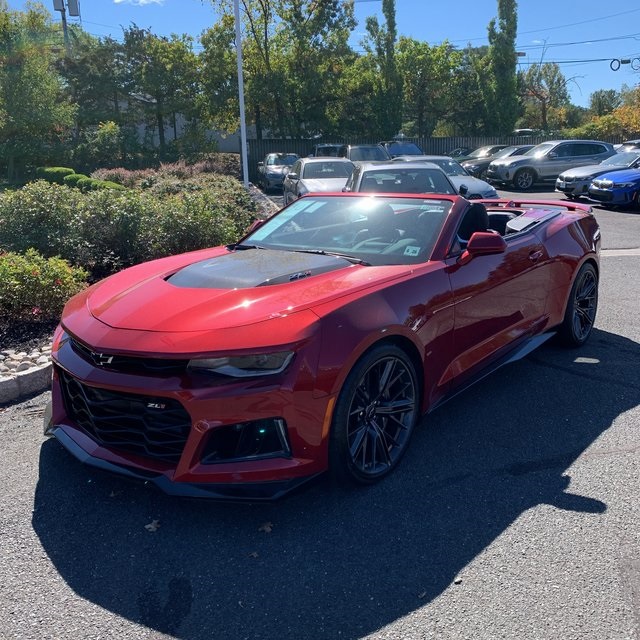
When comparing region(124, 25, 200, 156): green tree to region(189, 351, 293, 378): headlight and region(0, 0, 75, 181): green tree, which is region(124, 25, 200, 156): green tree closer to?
region(0, 0, 75, 181): green tree

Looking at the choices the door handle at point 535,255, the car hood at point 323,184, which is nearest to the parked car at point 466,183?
the car hood at point 323,184

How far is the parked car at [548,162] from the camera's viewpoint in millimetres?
21172

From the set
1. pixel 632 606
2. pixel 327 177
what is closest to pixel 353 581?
pixel 632 606

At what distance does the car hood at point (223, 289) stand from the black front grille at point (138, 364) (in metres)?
0.18

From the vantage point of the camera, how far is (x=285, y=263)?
383cm

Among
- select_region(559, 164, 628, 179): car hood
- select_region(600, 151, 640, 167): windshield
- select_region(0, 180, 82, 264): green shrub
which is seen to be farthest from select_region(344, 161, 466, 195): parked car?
select_region(600, 151, 640, 167): windshield

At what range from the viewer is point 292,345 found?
2.82 metres

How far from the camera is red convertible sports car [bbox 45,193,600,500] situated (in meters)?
2.78

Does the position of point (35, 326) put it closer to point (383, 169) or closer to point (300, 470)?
point (300, 470)

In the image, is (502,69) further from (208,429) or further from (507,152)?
(208,429)

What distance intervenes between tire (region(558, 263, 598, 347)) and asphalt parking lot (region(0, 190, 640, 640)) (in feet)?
4.66

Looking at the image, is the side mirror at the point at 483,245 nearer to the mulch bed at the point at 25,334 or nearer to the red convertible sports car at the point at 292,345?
the red convertible sports car at the point at 292,345

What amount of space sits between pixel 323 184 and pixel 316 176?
1.33 metres

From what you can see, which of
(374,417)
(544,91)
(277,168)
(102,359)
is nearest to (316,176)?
(277,168)
